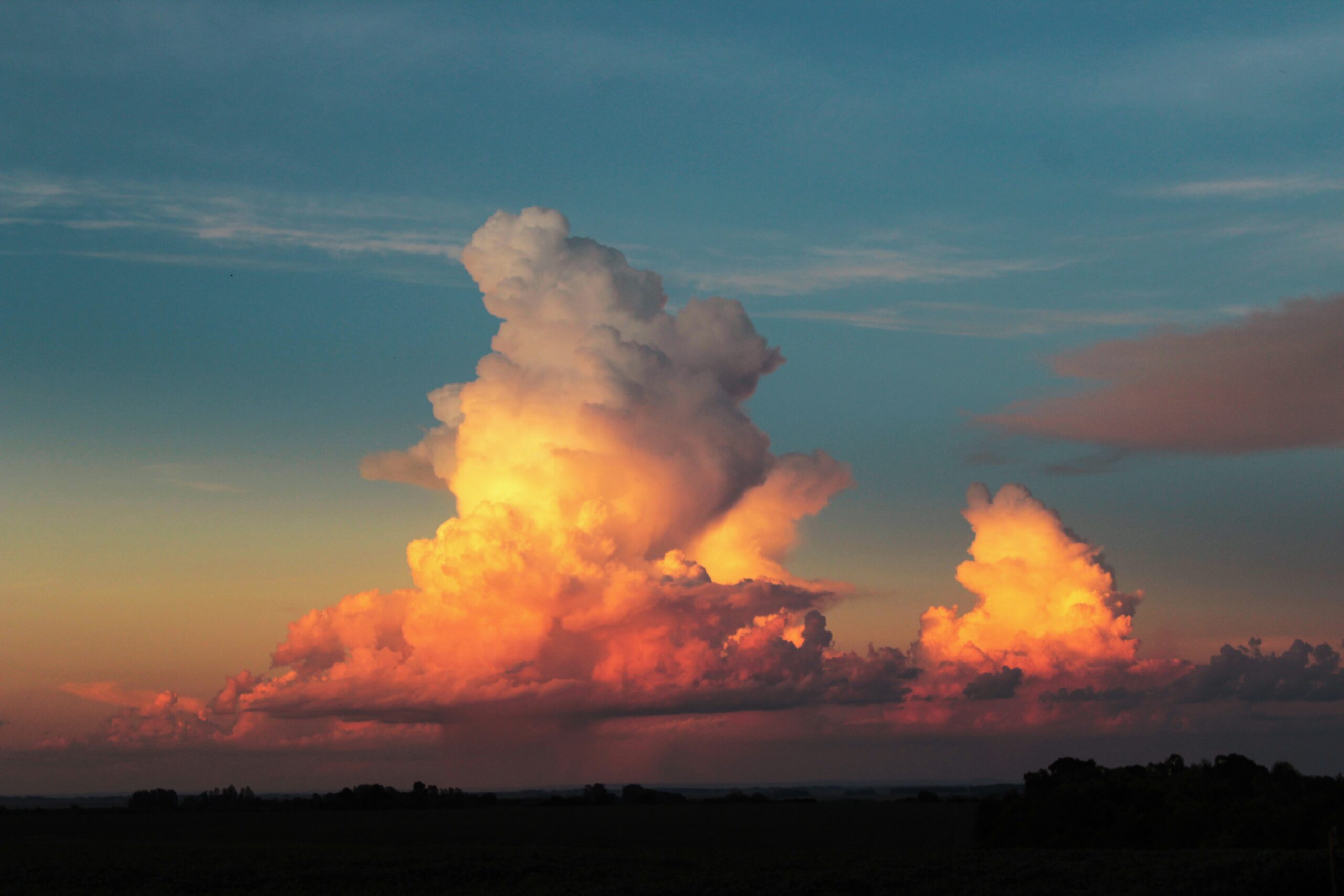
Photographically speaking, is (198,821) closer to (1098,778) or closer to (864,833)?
(864,833)

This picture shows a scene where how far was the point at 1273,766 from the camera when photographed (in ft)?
387

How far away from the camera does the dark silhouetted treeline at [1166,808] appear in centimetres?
9656

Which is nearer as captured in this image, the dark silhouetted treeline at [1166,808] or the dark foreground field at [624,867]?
the dark foreground field at [624,867]

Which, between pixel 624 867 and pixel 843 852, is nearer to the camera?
pixel 624 867

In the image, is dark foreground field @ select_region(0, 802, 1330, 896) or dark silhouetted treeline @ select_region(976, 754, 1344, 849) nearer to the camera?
dark foreground field @ select_region(0, 802, 1330, 896)

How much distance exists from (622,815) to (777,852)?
313 ft

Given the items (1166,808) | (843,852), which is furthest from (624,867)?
(1166,808)

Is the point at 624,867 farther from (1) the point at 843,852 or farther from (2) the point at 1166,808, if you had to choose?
(2) the point at 1166,808

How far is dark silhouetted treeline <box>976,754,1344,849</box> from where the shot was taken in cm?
9656

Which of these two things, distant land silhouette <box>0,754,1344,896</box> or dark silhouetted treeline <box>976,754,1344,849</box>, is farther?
dark silhouetted treeline <box>976,754,1344,849</box>

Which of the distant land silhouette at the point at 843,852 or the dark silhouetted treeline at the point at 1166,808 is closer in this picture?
the distant land silhouette at the point at 843,852

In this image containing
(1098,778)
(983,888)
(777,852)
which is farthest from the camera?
(1098,778)

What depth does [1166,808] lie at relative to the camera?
107688 mm

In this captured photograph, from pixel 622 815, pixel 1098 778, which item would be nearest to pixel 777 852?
pixel 1098 778
